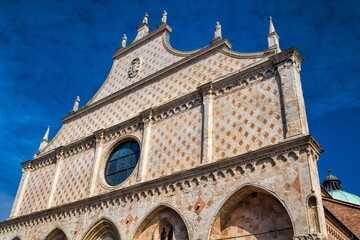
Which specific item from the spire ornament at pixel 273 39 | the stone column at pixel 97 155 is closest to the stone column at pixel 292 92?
the spire ornament at pixel 273 39

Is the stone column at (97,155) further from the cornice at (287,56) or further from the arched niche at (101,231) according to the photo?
the cornice at (287,56)

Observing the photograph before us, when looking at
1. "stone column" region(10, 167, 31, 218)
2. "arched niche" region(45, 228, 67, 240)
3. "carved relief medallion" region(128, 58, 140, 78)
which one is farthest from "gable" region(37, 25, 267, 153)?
"arched niche" region(45, 228, 67, 240)

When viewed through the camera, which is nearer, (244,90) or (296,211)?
(296,211)

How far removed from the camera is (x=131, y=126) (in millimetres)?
16250

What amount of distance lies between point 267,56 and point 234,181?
15.4ft

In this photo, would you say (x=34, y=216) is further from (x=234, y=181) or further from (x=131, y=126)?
(x=234, y=181)

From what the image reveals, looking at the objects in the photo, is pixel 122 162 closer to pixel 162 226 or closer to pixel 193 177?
pixel 162 226

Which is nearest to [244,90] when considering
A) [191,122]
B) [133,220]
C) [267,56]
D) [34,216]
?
[267,56]

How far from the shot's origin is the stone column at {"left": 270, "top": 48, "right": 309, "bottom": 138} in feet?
35.2

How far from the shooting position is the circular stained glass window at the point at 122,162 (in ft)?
50.9

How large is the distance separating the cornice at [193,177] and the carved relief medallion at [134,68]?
6536 millimetres

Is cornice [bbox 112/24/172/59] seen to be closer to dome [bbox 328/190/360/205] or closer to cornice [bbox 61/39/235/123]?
cornice [bbox 61/39/235/123]

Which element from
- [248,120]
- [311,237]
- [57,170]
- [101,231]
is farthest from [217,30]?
[57,170]

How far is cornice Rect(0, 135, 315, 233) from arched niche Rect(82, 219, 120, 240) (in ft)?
2.21
